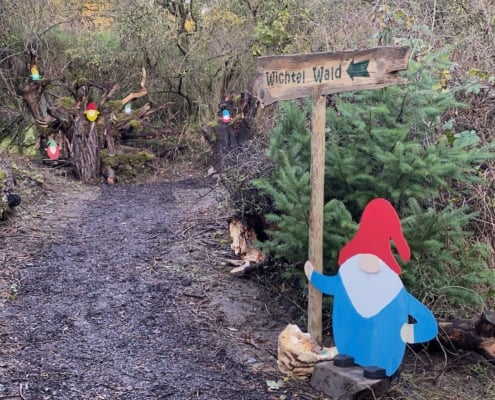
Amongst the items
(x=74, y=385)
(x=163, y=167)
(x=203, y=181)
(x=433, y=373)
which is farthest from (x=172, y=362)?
(x=163, y=167)

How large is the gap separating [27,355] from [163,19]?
877 cm

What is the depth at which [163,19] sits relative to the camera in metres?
10.8

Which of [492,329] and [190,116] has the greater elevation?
[190,116]

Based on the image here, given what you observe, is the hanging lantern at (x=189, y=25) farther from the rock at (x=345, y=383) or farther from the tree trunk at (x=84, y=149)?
the rock at (x=345, y=383)

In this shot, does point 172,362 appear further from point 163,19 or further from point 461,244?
point 163,19

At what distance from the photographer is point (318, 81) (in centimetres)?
314

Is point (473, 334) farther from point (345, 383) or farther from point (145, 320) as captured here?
point (145, 320)

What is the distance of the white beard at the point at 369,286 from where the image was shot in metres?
2.97

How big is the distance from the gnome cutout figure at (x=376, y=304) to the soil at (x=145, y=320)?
0.93ft

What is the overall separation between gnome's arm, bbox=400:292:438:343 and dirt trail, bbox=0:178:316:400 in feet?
2.11

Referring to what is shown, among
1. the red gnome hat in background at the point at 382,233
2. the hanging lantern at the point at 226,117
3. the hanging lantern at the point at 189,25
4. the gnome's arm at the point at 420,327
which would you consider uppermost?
the hanging lantern at the point at 189,25

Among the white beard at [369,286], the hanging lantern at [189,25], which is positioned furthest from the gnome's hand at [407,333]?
the hanging lantern at [189,25]

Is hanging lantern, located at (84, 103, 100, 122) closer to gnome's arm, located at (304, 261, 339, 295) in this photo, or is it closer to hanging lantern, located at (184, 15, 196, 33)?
hanging lantern, located at (184, 15, 196, 33)

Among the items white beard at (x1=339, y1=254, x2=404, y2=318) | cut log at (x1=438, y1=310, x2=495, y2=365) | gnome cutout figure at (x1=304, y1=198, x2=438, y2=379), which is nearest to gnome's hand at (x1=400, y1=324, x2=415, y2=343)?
gnome cutout figure at (x1=304, y1=198, x2=438, y2=379)
